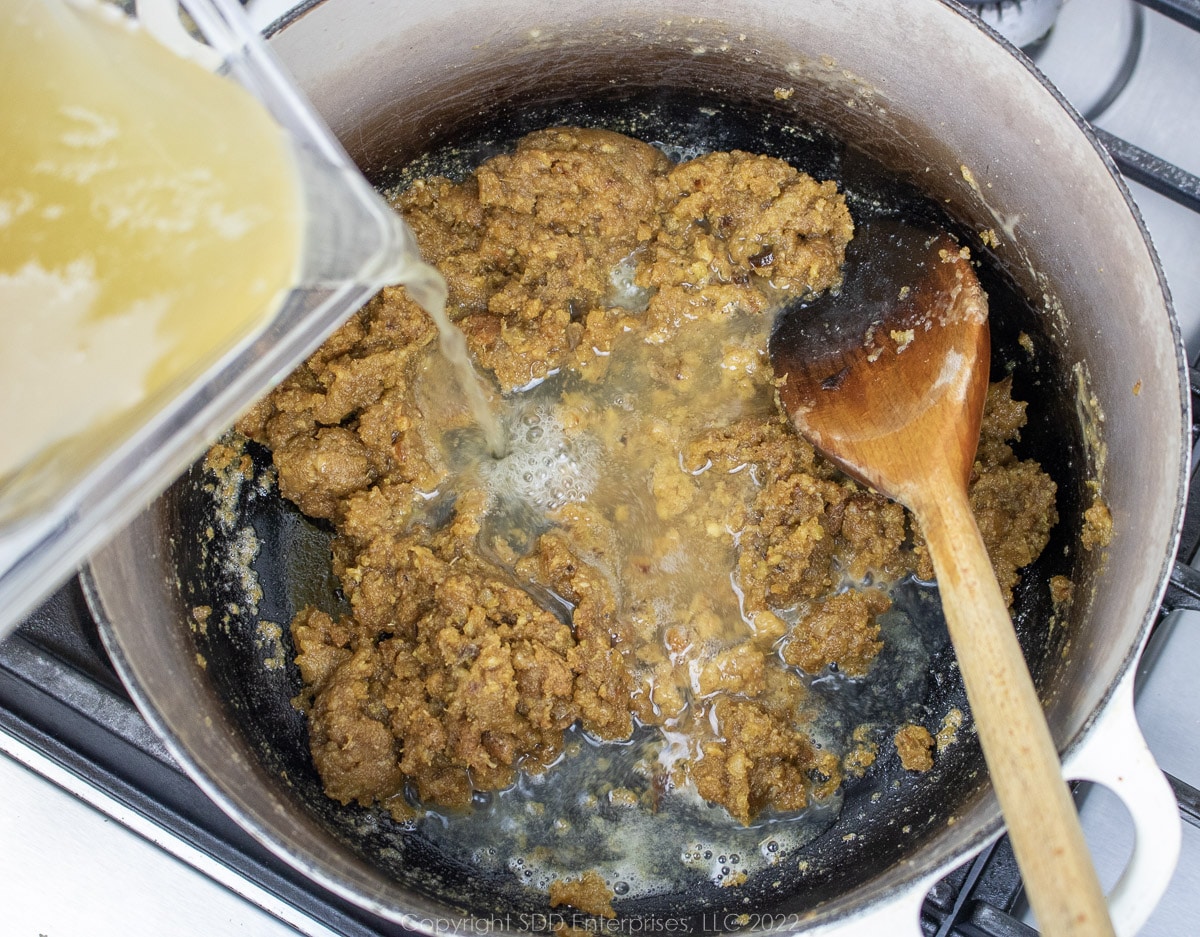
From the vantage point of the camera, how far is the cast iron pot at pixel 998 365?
67.6 inches

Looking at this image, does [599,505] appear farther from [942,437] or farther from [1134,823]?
[1134,823]

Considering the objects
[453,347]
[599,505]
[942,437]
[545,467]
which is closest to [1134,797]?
[942,437]

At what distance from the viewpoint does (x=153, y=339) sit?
1.40 metres

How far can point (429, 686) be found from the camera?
2092 millimetres

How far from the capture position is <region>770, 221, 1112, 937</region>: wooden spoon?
1493 millimetres

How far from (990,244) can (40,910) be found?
242cm

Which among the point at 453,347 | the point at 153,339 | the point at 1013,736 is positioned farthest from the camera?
the point at 453,347

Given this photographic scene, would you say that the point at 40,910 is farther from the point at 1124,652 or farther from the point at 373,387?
the point at 1124,652

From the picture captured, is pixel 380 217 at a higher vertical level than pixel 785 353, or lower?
higher

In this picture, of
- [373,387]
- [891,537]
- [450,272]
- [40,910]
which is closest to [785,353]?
[891,537]

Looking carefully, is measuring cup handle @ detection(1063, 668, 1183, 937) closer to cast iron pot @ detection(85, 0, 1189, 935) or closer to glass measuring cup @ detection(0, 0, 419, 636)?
cast iron pot @ detection(85, 0, 1189, 935)

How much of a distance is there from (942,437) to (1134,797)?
744 mm

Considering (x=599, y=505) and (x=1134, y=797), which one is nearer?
(x=1134, y=797)

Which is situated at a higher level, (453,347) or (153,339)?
(153,339)
